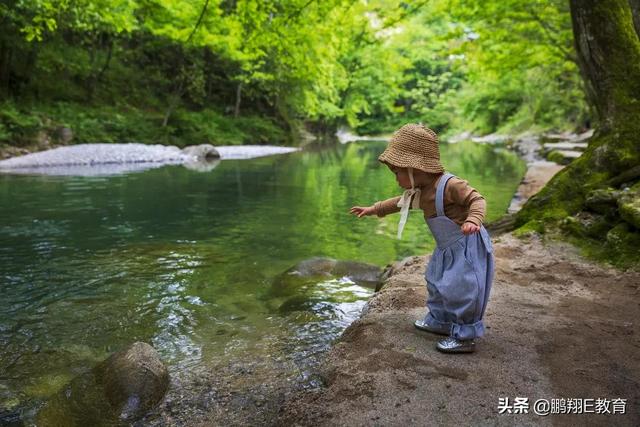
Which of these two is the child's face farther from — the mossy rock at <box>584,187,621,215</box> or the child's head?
the mossy rock at <box>584,187,621,215</box>

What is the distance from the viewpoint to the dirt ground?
2.53 metres

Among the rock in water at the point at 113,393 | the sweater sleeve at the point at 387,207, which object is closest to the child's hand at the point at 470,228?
the sweater sleeve at the point at 387,207

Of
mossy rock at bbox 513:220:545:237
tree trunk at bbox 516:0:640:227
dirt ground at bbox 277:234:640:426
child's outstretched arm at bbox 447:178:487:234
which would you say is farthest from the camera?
mossy rock at bbox 513:220:545:237

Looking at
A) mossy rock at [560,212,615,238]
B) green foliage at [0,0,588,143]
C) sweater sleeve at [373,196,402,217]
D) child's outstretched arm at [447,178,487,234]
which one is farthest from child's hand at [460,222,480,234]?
green foliage at [0,0,588,143]

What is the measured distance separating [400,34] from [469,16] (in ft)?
73.7

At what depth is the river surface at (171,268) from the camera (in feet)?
13.7

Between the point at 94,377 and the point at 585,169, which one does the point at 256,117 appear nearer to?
the point at 585,169

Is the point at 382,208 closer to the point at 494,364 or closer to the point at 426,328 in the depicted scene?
the point at 426,328

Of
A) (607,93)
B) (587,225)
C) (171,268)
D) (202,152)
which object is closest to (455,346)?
(587,225)

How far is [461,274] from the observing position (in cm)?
321

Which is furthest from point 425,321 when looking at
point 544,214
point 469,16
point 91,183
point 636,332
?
point 469,16

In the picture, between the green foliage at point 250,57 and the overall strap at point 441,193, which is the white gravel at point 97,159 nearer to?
the green foliage at point 250,57

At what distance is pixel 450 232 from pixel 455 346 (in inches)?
29.3

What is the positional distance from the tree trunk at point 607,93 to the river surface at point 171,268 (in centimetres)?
249
